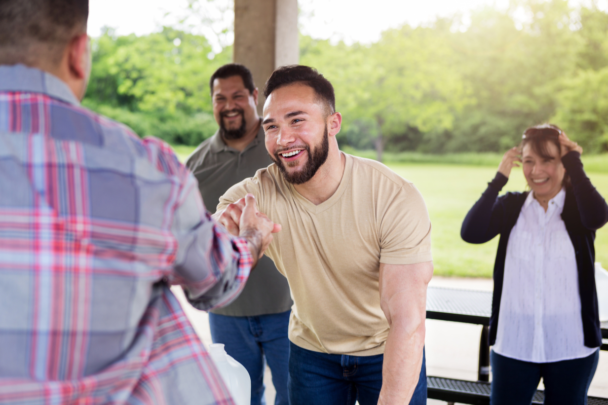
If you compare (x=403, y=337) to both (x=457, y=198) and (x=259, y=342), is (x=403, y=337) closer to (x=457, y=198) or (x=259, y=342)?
(x=259, y=342)

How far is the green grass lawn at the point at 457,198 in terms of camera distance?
10656 millimetres

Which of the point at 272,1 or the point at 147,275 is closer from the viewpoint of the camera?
the point at 147,275

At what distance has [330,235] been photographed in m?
2.06

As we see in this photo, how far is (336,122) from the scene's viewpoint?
7.44 feet

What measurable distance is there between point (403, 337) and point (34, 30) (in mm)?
1451

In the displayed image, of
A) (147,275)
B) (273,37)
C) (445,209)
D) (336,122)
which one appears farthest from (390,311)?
(445,209)

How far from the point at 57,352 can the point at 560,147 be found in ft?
8.64

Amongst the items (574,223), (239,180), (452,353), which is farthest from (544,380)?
(452,353)

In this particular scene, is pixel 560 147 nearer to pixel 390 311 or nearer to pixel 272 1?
pixel 390 311

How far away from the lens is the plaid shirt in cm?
85

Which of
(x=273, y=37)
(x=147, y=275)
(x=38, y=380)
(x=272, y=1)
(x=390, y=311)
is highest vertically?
(x=272, y=1)

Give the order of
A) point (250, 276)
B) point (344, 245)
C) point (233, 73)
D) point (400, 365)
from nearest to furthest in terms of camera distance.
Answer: point (400, 365)
point (344, 245)
point (250, 276)
point (233, 73)

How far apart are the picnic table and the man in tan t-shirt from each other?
1003mm

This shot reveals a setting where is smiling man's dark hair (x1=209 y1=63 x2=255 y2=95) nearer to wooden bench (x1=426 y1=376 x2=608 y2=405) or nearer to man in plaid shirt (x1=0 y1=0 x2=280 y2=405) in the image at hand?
wooden bench (x1=426 y1=376 x2=608 y2=405)
